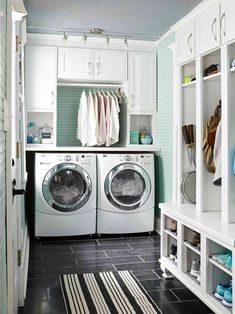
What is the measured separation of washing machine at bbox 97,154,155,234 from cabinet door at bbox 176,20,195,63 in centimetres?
153

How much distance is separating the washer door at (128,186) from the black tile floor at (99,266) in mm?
431

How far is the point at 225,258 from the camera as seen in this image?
2.40 metres

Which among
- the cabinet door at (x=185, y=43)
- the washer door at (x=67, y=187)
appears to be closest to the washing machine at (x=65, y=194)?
the washer door at (x=67, y=187)

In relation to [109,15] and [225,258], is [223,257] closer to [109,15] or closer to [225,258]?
[225,258]

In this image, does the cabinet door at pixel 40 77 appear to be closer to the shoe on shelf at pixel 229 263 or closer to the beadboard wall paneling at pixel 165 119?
the beadboard wall paneling at pixel 165 119

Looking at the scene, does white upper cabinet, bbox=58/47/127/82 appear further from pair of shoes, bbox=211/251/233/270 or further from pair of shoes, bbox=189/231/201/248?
pair of shoes, bbox=211/251/233/270

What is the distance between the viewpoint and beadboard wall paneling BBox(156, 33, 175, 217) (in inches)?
171

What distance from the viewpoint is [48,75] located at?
14.8ft

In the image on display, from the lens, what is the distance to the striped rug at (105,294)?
257cm

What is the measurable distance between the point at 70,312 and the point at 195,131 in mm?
1839

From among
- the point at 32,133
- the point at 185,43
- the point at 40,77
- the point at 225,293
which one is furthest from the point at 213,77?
the point at 32,133

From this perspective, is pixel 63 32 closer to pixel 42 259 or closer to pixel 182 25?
pixel 182 25

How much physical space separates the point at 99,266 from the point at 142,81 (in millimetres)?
2411

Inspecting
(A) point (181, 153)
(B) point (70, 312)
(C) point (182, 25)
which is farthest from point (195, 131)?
(B) point (70, 312)
